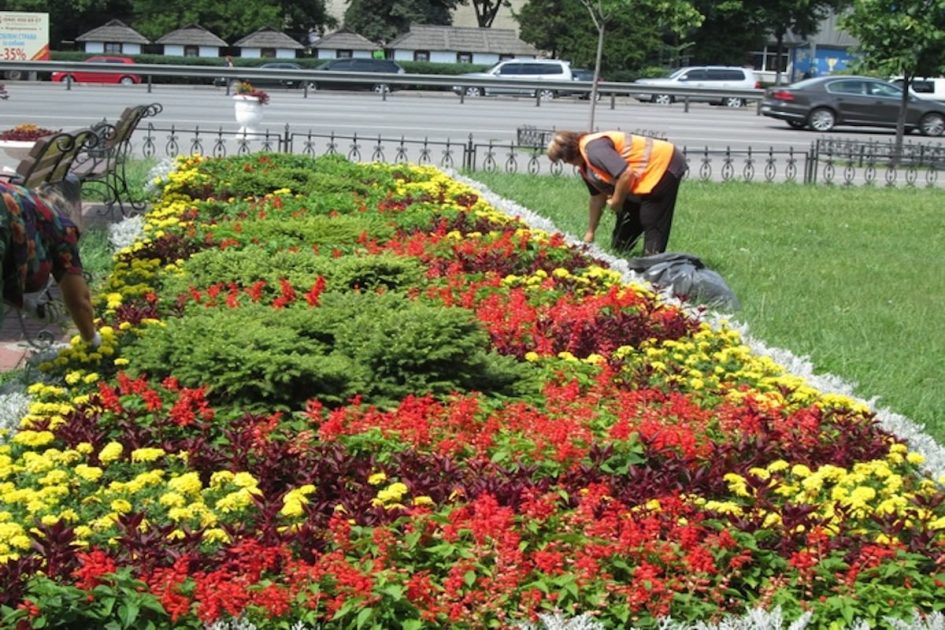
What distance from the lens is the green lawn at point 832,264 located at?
25.5 feet

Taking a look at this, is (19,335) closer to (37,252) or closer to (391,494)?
(37,252)

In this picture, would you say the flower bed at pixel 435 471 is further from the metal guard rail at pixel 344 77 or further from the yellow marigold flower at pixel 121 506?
the metal guard rail at pixel 344 77

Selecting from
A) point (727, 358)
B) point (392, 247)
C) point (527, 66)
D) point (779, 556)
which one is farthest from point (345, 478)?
point (527, 66)

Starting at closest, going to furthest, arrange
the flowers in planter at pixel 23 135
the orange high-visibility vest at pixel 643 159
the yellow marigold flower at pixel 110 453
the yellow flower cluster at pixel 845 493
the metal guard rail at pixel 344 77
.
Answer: the yellow flower cluster at pixel 845 493, the yellow marigold flower at pixel 110 453, the orange high-visibility vest at pixel 643 159, the flowers in planter at pixel 23 135, the metal guard rail at pixel 344 77

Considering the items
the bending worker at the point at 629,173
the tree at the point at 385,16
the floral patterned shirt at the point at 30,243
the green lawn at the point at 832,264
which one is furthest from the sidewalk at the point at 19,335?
the tree at the point at 385,16

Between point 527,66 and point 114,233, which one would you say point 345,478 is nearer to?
point 114,233

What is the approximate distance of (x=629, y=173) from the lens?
9656mm

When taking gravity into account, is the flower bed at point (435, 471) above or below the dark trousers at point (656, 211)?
below

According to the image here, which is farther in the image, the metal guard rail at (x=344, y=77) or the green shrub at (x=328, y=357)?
the metal guard rail at (x=344, y=77)

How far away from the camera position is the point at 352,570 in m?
3.78

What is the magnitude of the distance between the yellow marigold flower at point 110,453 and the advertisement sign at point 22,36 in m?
39.3

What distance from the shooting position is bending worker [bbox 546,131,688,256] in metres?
9.66

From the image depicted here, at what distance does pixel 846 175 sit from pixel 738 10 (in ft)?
133

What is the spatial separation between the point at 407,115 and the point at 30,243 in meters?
24.8
